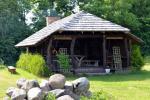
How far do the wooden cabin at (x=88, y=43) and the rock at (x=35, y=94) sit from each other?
1257 cm

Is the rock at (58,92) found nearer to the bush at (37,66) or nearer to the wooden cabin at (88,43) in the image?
the bush at (37,66)

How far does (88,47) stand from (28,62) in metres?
5.75

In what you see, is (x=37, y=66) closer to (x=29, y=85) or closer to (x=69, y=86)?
(x=69, y=86)

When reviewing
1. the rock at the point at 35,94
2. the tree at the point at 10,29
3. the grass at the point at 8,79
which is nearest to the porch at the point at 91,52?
the grass at the point at 8,79

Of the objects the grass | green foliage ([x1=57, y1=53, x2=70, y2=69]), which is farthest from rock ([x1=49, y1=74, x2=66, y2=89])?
green foliage ([x1=57, y1=53, x2=70, y2=69])

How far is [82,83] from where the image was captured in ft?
50.7

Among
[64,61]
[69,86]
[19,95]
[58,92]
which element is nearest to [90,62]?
[64,61]

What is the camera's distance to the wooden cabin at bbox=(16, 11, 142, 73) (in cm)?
2747

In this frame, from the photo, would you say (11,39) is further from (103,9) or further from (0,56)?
(103,9)

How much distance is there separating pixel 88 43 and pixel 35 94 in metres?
18.6

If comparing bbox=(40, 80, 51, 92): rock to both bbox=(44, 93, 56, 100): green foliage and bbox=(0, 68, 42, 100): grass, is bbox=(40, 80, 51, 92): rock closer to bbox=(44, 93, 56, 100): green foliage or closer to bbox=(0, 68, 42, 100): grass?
bbox=(44, 93, 56, 100): green foliage

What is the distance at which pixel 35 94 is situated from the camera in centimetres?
1393

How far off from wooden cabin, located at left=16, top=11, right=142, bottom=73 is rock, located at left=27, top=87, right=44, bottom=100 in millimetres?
12569

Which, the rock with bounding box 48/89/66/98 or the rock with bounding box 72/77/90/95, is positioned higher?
the rock with bounding box 48/89/66/98
